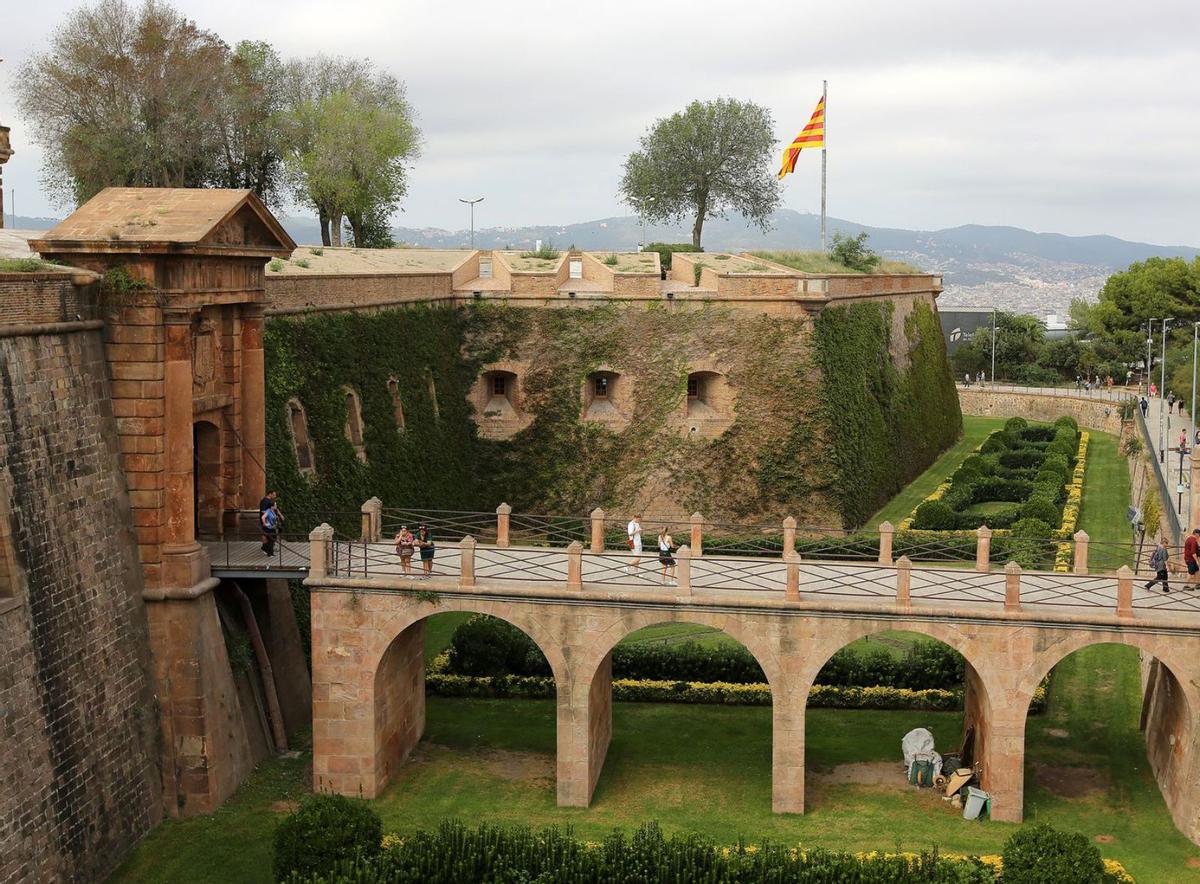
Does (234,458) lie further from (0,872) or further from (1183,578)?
(1183,578)

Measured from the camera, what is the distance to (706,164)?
64.6m

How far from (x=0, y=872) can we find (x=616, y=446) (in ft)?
85.1

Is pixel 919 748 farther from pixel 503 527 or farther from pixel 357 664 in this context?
pixel 357 664

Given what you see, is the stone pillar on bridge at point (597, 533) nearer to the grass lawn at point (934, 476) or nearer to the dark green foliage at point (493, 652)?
the dark green foliage at point (493, 652)

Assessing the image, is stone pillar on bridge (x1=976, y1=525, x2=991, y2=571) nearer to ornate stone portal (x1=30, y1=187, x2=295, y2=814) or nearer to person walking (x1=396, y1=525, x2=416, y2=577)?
person walking (x1=396, y1=525, x2=416, y2=577)

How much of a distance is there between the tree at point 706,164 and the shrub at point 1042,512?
26881 mm

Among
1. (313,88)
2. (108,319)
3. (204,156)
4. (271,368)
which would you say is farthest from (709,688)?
(313,88)

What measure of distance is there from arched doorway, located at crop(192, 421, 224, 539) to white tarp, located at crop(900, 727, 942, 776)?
13.9 m

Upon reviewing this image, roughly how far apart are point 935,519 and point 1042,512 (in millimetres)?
3120

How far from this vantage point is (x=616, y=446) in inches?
1657

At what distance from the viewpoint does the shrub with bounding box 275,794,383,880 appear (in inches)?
786

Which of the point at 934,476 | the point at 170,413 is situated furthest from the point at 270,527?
the point at 934,476

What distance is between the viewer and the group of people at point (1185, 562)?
24469mm

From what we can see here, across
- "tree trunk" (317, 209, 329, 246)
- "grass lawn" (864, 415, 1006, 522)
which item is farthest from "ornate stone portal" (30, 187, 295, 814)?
"tree trunk" (317, 209, 329, 246)
